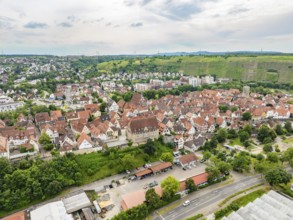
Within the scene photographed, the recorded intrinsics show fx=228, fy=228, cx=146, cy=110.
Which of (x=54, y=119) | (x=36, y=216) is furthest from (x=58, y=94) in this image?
(x=36, y=216)

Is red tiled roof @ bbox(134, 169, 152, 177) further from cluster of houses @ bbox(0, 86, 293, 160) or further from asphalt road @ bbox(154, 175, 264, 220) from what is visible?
cluster of houses @ bbox(0, 86, 293, 160)

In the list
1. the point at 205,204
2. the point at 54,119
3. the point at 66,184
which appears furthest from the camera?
the point at 54,119

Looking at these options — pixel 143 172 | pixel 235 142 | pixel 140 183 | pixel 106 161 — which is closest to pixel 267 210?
pixel 140 183

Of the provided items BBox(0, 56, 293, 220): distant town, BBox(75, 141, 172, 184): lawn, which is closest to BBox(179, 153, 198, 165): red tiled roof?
BBox(0, 56, 293, 220): distant town

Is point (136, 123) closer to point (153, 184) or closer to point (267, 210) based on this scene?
point (153, 184)

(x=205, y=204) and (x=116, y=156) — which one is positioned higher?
(x=116, y=156)

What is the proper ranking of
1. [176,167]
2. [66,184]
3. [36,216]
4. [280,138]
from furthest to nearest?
→ [280,138] < [176,167] < [66,184] < [36,216]

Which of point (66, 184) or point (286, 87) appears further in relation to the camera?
point (286, 87)

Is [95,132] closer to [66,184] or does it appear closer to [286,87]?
[66,184]
